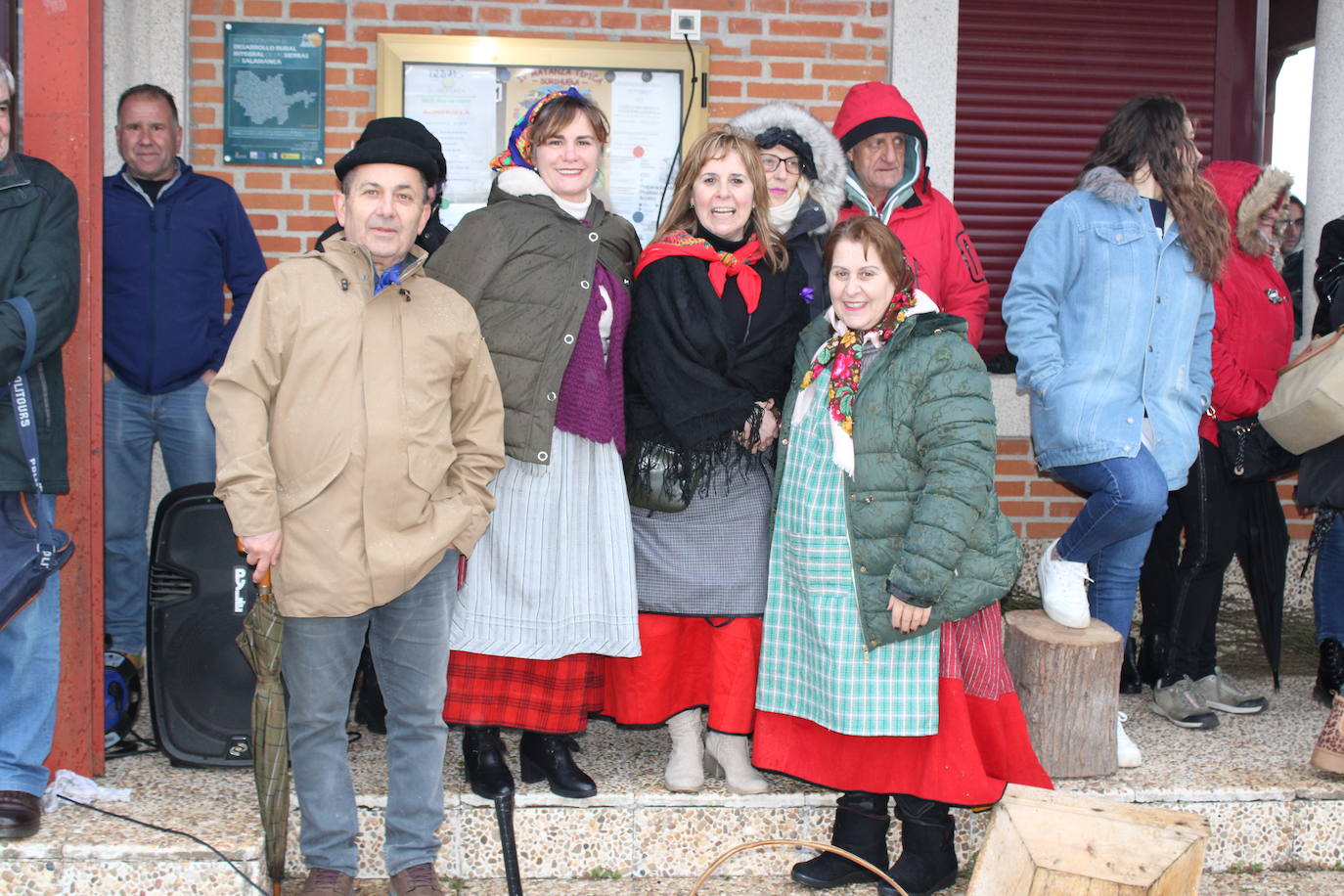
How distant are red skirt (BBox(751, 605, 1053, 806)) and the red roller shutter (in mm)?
2858

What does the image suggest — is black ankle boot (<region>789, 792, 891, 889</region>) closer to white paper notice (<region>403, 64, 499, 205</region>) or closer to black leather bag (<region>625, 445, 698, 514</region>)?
black leather bag (<region>625, 445, 698, 514</region>)

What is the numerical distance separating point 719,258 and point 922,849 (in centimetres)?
166

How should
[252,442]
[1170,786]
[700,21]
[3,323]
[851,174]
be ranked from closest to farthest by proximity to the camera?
[252,442]
[3,323]
[1170,786]
[851,174]
[700,21]

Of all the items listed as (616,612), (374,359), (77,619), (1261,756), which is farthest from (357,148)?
(1261,756)

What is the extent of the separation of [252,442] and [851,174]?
226 cm

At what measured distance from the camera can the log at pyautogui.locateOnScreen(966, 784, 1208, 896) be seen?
290 cm

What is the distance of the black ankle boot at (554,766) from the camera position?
3.47 m

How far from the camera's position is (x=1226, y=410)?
14.3 ft

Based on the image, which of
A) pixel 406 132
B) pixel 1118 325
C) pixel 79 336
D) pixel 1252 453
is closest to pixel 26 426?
pixel 79 336

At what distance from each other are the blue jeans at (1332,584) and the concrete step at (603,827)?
753 millimetres

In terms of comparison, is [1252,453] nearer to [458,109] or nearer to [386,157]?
[386,157]

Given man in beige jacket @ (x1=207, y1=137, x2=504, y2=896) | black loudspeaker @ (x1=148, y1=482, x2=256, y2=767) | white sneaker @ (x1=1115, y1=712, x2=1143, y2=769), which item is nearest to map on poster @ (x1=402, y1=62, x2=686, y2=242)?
black loudspeaker @ (x1=148, y1=482, x2=256, y2=767)

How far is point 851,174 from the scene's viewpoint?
418 cm

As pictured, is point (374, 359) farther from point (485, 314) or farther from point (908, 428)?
point (908, 428)
